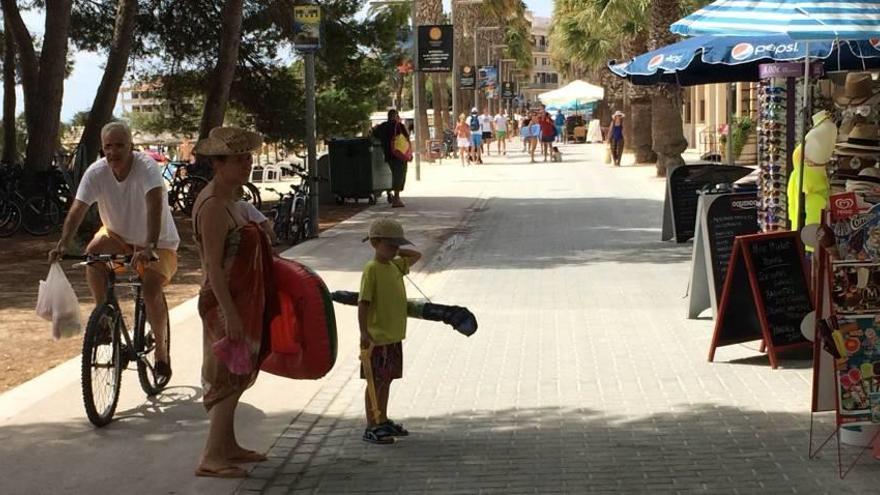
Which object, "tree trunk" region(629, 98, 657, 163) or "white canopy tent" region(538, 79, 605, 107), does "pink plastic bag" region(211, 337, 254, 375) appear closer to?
"tree trunk" region(629, 98, 657, 163)

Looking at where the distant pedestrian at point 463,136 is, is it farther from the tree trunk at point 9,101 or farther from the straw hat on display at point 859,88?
the straw hat on display at point 859,88

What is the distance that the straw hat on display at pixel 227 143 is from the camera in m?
5.57

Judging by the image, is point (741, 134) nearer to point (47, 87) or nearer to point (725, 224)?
point (47, 87)

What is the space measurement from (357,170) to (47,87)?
5987 mm

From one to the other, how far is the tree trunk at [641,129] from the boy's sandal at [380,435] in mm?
26676

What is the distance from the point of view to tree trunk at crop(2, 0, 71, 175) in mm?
18016

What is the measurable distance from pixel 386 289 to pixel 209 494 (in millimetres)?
1331

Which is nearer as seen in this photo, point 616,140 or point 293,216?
point 293,216

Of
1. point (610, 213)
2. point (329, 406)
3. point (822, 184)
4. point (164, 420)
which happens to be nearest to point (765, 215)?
point (822, 184)

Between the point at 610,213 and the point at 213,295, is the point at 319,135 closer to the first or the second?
the point at 610,213

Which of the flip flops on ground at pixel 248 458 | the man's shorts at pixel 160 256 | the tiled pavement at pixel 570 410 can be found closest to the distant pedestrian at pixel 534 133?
the tiled pavement at pixel 570 410

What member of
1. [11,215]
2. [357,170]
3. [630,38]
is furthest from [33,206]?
[630,38]

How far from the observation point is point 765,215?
9.40 m

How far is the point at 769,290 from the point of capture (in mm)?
8250
